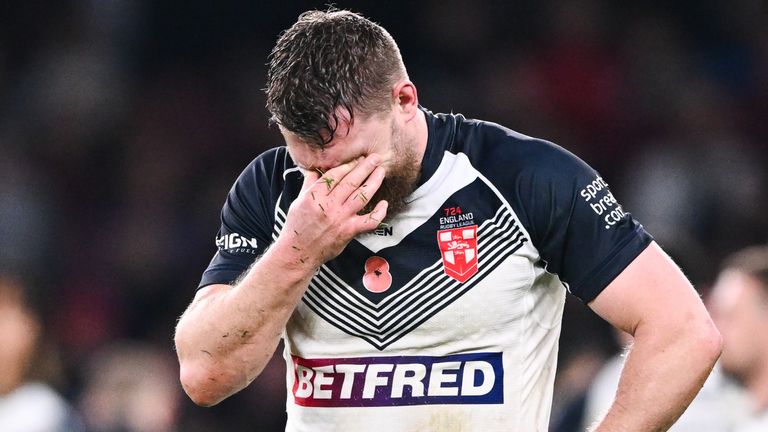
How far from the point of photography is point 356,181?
287cm

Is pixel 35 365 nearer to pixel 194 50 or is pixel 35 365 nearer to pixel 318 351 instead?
pixel 318 351

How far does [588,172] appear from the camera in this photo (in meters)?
3.05

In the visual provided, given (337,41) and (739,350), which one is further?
(739,350)

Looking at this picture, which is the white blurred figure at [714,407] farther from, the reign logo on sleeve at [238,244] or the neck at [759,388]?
the reign logo on sleeve at [238,244]

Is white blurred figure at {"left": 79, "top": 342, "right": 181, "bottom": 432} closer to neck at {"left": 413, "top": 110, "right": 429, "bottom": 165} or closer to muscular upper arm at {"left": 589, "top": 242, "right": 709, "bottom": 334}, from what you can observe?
neck at {"left": 413, "top": 110, "right": 429, "bottom": 165}

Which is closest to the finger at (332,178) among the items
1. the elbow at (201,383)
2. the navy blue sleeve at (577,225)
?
the navy blue sleeve at (577,225)

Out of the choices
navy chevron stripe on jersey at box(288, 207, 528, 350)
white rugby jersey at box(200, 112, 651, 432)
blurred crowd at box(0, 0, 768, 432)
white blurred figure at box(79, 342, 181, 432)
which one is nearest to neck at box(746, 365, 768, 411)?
blurred crowd at box(0, 0, 768, 432)

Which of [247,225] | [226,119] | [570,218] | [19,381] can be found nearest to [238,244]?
[247,225]

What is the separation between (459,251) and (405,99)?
432 mm

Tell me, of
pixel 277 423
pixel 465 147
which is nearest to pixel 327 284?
pixel 465 147

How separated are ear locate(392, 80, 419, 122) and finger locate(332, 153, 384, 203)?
0.21 metres

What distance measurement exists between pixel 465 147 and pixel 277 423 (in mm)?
4656

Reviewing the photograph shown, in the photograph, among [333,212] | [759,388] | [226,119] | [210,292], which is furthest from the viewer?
[226,119]

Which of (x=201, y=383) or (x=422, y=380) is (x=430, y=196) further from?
(x=201, y=383)
